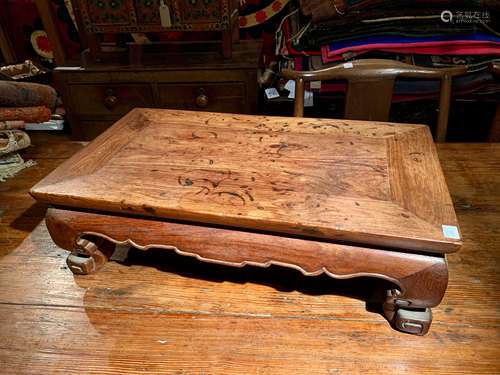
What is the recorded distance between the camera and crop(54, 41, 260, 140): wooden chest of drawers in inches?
68.2

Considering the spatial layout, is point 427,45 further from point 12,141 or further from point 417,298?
point 12,141

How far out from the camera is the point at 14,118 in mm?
1406

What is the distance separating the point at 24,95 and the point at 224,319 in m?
1.23

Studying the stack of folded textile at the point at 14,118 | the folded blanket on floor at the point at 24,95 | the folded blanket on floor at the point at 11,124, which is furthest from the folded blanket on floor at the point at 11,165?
the folded blanket on floor at the point at 24,95

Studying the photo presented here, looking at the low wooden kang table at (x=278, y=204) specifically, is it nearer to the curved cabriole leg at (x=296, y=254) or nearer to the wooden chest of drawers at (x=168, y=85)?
the curved cabriole leg at (x=296, y=254)

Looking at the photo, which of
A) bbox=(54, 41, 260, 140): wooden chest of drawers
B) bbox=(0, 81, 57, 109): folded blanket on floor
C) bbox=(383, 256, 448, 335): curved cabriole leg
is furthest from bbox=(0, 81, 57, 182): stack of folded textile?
bbox=(383, 256, 448, 335): curved cabriole leg

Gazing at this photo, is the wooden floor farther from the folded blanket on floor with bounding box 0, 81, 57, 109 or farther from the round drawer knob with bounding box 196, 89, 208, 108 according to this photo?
the round drawer knob with bounding box 196, 89, 208, 108

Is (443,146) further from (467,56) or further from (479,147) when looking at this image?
(467,56)

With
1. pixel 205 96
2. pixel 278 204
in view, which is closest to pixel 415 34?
pixel 205 96

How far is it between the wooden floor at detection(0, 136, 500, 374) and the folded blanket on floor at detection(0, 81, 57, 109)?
0.62m

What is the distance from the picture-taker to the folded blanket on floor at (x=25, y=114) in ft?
4.54

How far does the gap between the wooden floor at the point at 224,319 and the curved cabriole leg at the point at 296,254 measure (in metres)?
0.08

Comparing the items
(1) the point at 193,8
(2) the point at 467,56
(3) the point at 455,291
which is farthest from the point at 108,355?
(2) the point at 467,56

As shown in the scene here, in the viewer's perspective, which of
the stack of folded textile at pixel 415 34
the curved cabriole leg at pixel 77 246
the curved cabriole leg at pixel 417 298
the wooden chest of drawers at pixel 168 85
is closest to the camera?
the curved cabriole leg at pixel 417 298
